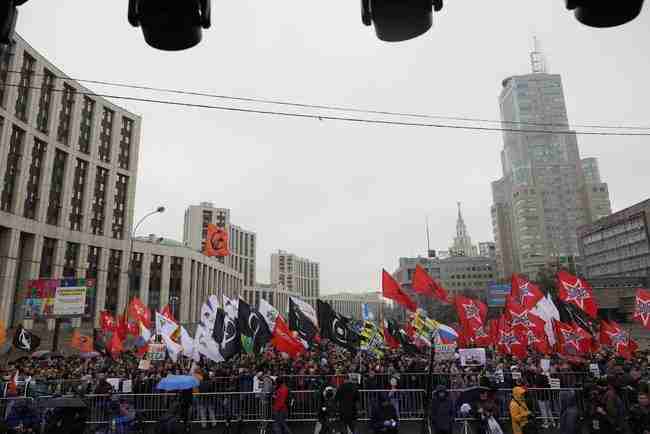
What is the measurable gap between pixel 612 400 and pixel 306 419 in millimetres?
8811

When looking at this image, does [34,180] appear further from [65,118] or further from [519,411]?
[519,411]

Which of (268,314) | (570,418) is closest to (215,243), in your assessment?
(268,314)

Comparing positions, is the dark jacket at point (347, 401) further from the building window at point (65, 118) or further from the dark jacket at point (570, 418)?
the building window at point (65, 118)

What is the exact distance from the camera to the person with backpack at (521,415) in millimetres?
8469

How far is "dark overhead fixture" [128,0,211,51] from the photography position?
310 cm

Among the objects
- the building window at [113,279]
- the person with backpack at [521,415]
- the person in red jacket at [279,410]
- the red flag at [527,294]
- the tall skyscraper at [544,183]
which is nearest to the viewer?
the person with backpack at [521,415]

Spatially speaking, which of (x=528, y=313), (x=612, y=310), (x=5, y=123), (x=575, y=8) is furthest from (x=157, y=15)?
(x=612, y=310)

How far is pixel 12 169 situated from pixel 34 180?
3132 millimetres

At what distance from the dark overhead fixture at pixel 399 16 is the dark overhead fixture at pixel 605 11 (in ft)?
3.07

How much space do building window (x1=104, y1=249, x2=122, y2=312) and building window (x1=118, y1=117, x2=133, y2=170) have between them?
12733mm

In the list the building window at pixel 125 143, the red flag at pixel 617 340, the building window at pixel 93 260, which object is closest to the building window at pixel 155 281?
the building window at pixel 93 260

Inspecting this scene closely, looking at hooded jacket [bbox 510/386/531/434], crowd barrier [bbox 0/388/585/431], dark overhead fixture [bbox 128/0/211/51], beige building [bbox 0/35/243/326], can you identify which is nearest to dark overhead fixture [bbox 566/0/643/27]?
dark overhead fixture [bbox 128/0/211/51]

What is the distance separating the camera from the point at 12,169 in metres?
44.2

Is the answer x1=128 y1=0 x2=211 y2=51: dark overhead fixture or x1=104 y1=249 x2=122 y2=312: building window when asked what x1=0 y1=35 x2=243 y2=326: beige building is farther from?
x1=128 y1=0 x2=211 y2=51: dark overhead fixture
